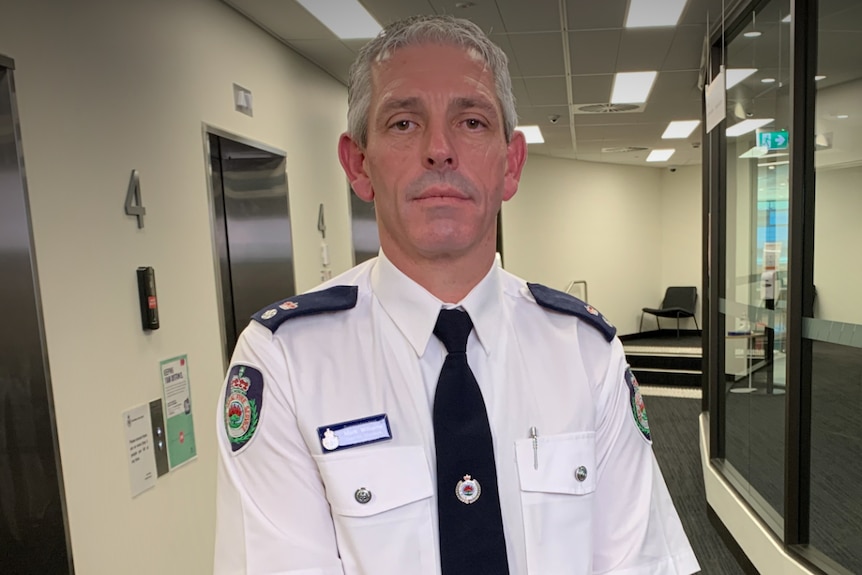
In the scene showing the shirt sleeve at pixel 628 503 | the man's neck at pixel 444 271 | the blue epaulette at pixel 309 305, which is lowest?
the shirt sleeve at pixel 628 503

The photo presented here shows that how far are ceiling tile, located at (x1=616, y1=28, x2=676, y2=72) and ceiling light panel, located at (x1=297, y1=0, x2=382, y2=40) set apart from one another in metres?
1.62

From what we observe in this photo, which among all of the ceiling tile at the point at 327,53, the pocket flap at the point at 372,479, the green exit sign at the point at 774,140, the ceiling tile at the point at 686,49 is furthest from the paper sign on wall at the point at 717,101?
the pocket flap at the point at 372,479

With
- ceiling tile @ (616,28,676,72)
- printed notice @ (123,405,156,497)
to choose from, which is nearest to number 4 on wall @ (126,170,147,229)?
printed notice @ (123,405,156,497)

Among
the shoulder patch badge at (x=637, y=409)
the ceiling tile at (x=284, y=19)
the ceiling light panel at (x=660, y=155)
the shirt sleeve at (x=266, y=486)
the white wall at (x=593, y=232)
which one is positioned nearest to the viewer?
the shirt sleeve at (x=266, y=486)

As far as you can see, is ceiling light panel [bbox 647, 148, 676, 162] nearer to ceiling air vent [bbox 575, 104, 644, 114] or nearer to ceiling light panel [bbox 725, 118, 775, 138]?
ceiling air vent [bbox 575, 104, 644, 114]

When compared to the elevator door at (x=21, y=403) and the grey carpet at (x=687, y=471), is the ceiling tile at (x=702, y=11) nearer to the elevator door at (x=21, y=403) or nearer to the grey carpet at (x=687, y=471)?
the grey carpet at (x=687, y=471)

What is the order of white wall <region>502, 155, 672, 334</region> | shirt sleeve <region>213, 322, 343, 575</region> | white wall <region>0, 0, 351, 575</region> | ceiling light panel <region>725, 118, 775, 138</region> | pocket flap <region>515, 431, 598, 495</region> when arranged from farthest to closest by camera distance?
white wall <region>502, 155, 672, 334</region> → ceiling light panel <region>725, 118, 775, 138</region> → white wall <region>0, 0, 351, 575</region> → pocket flap <region>515, 431, 598, 495</region> → shirt sleeve <region>213, 322, 343, 575</region>

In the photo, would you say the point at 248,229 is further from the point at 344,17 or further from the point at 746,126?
the point at 746,126

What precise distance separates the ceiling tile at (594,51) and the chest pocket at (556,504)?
337 centimetres

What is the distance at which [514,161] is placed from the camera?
103 cm

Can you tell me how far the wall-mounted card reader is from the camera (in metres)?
2.24

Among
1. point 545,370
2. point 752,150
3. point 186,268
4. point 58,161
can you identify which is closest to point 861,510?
point 752,150

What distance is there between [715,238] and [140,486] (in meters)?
3.44

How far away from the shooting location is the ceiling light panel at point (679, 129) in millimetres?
6484
